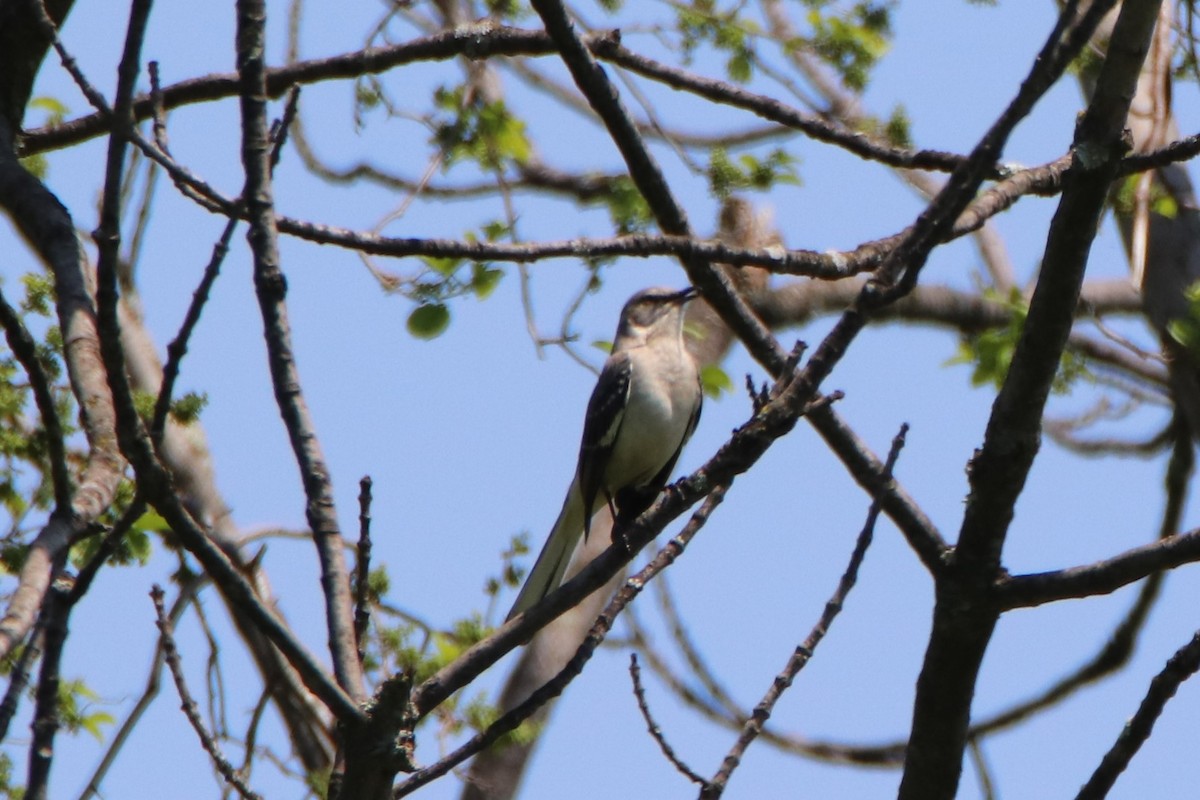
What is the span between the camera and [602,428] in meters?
6.68

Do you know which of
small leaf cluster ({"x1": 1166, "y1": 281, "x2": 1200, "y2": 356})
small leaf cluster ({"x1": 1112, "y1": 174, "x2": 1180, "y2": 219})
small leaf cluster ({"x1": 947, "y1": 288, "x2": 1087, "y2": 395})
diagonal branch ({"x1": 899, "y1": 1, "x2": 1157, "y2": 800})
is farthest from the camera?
small leaf cluster ({"x1": 1112, "y1": 174, "x2": 1180, "y2": 219})

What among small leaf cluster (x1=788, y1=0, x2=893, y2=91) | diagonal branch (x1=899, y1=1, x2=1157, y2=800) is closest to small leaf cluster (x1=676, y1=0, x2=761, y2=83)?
small leaf cluster (x1=788, y1=0, x2=893, y2=91)

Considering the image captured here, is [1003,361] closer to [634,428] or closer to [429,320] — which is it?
[634,428]

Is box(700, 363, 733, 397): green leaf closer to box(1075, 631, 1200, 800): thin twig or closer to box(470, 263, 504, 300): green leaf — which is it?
box(470, 263, 504, 300): green leaf

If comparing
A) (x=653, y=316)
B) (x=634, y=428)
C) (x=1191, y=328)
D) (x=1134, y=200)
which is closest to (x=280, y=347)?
(x=634, y=428)

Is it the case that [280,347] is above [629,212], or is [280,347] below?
below

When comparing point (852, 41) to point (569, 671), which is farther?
point (852, 41)

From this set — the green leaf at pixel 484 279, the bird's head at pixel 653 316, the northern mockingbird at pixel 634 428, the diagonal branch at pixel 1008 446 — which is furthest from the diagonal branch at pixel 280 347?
the bird's head at pixel 653 316

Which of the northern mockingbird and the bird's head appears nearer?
the northern mockingbird

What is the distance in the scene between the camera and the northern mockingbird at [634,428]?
657 centimetres

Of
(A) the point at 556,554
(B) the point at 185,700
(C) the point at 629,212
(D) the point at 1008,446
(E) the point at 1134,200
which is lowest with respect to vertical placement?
(B) the point at 185,700

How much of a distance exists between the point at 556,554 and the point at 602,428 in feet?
2.39

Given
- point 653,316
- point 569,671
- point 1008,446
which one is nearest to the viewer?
point 569,671

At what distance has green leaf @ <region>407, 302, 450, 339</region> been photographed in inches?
215
